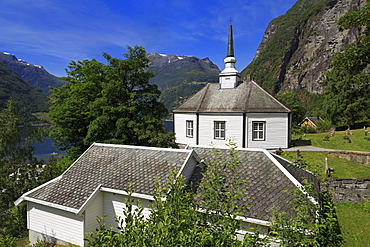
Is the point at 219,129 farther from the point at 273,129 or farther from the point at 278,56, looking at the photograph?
the point at 278,56

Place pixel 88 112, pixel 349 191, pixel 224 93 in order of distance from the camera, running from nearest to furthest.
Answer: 1. pixel 349 191
2. pixel 88 112
3. pixel 224 93

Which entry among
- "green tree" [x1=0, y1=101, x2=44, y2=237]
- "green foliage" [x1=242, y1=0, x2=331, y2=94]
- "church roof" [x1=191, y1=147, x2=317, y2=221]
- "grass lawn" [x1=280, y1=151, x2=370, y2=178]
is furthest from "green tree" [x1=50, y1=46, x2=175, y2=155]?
"green foliage" [x1=242, y1=0, x2=331, y2=94]

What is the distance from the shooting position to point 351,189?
44.4 feet

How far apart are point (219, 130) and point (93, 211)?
17.3 meters

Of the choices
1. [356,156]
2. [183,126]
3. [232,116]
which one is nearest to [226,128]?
[232,116]

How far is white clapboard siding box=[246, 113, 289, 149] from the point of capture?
23.0 m

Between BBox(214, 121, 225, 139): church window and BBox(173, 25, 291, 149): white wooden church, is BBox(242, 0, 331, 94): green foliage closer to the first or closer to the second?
BBox(173, 25, 291, 149): white wooden church

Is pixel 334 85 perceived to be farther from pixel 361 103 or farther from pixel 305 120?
pixel 305 120

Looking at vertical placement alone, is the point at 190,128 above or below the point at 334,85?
below

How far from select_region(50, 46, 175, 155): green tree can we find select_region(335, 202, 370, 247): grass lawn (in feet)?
42.3

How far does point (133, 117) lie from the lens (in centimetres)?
1988

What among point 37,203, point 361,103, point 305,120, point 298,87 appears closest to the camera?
point 37,203

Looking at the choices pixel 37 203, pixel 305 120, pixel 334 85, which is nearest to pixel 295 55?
pixel 305 120

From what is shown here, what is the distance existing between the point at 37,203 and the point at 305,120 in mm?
77601
